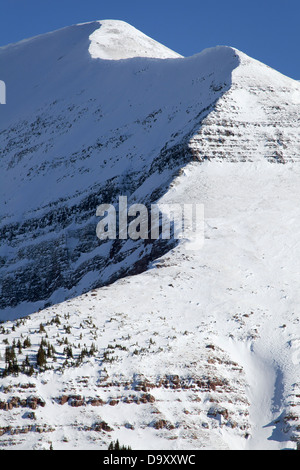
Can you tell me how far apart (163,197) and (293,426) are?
37031mm

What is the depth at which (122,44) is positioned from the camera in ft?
504

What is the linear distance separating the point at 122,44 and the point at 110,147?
5106 cm

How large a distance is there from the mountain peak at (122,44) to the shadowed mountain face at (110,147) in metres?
7.20

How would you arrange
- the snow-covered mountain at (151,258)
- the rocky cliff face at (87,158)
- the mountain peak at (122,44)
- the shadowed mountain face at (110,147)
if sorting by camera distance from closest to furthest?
1. the snow-covered mountain at (151,258)
2. the rocky cliff face at (87,158)
3. the shadowed mountain face at (110,147)
4. the mountain peak at (122,44)

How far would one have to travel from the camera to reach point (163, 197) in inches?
3263

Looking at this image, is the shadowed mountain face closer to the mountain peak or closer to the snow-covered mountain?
the snow-covered mountain

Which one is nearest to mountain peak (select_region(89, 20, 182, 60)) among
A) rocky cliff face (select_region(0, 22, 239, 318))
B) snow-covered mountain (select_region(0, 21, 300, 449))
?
snow-covered mountain (select_region(0, 21, 300, 449))

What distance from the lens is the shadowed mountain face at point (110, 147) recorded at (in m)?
90.5

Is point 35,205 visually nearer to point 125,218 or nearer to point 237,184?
point 125,218

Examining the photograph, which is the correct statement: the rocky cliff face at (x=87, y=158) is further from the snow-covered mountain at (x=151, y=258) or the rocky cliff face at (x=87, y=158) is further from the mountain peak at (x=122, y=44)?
the mountain peak at (x=122, y=44)

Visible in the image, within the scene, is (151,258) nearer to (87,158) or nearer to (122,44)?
(87,158)

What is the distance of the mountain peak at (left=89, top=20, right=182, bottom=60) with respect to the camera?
14800cm

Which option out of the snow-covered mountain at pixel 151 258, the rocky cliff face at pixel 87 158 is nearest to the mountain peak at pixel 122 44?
the snow-covered mountain at pixel 151 258
